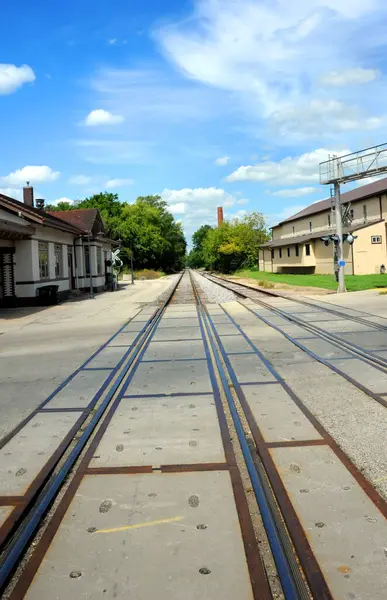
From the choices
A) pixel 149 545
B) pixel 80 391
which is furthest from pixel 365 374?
pixel 149 545

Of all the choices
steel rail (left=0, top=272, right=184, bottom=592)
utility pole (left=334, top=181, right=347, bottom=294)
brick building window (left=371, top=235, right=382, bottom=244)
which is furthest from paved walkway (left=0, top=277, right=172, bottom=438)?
brick building window (left=371, top=235, right=382, bottom=244)

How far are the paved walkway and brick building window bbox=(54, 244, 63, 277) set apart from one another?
6445 millimetres

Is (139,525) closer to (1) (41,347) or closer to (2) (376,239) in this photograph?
(1) (41,347)

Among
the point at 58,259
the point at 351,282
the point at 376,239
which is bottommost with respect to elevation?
the point at 351,282

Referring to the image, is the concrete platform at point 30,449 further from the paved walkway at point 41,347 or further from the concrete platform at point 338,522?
the concrete platform at point 338,522

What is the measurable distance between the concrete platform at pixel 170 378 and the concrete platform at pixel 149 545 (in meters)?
2.79

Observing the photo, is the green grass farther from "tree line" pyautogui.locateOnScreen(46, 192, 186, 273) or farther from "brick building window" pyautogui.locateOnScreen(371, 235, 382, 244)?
"tree line" pyautogui.locateOnScreen(46, 192, 186, 273)

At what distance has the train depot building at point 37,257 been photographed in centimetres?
1992

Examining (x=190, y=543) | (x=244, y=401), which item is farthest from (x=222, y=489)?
(x=244, y=401)

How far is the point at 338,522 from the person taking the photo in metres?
3.14

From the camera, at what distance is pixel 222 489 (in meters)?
3.65

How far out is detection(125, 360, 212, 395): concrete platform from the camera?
21.9ft

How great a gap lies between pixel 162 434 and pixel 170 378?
96.4 inches

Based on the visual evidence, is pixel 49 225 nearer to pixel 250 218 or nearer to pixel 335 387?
pixel 335 387
